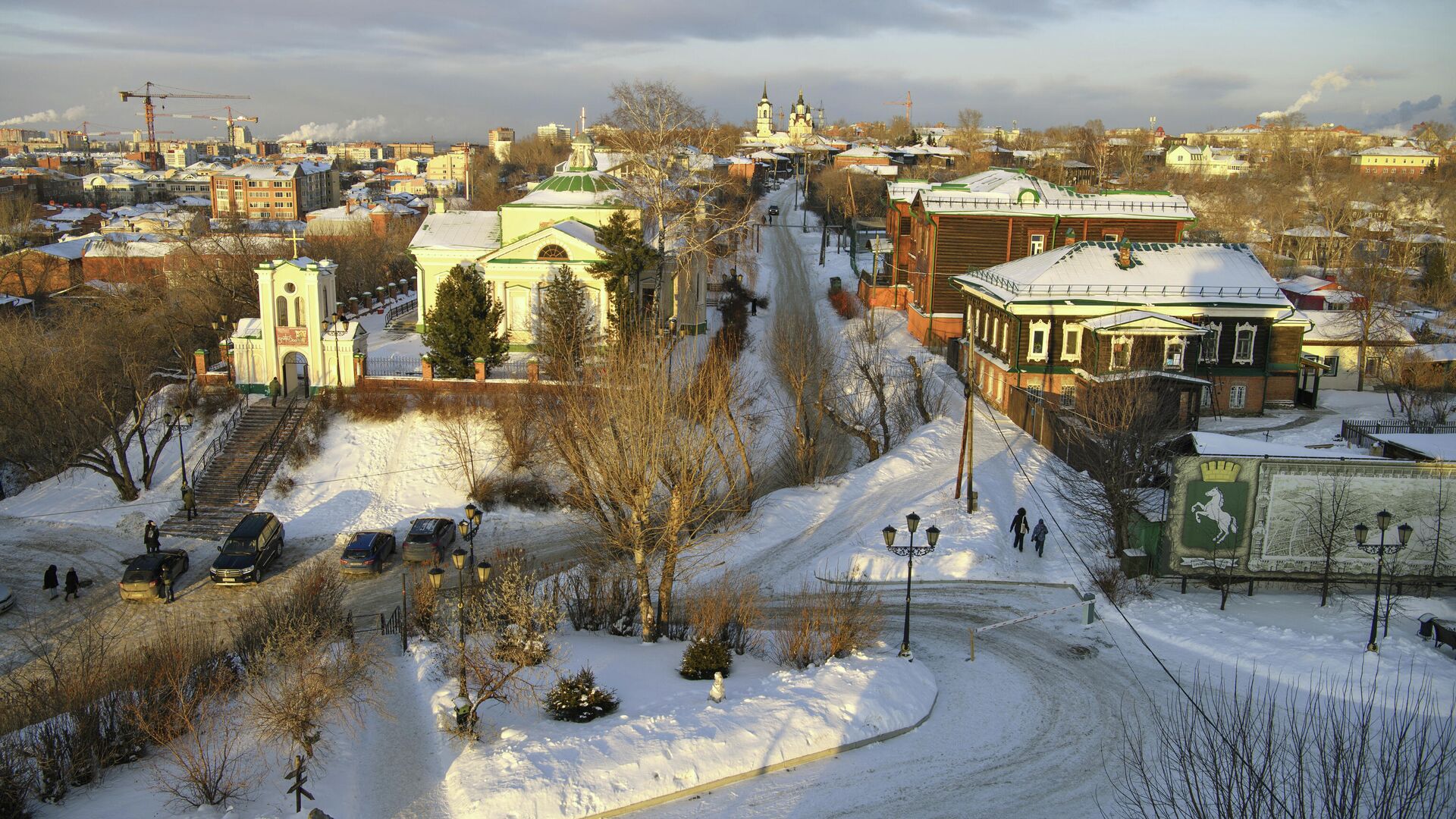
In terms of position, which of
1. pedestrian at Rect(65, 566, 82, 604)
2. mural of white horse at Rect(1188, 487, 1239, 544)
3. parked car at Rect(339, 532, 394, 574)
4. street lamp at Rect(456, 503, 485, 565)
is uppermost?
mural of white horse at Rect(1188, 487, 1239, 544)

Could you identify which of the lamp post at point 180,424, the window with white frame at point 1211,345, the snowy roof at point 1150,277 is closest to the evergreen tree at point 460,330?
the lamp post at point 180,424

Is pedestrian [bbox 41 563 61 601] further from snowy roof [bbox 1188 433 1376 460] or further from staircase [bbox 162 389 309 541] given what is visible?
snowy roof [bbox 1188 433 1376 460]

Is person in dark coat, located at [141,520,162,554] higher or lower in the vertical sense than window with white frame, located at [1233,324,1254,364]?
lower

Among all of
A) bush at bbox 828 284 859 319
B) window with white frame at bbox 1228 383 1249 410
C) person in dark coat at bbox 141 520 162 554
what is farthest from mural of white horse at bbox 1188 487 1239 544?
bush at bbox 828 284 859 319

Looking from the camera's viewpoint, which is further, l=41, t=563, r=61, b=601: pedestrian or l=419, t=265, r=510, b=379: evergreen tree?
l=419, t=265, r=510, b=379: evergreen tree

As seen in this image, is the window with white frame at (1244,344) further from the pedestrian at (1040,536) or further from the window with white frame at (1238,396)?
the pedestrian at (1040,536)

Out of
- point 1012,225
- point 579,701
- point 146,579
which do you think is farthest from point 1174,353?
point 146,579

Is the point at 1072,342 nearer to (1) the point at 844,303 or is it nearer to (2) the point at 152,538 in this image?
(1) the point at 844,303
